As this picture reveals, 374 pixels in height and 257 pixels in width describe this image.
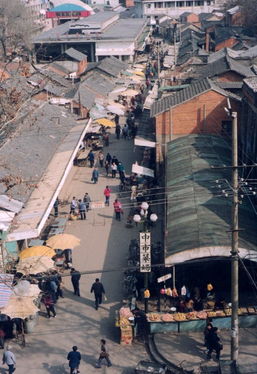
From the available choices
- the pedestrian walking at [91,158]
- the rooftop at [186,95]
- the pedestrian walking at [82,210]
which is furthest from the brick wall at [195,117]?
the pedestrian walking at [82,210]

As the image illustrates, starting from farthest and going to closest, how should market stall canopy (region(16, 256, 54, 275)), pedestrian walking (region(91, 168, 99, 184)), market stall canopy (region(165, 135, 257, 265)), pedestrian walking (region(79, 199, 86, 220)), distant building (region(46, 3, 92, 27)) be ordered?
distant building (region(46, 3, 92, 27))
pedestrian walking (region(91, 168, 99, 184))
pedestrian walking (region(79, 199, 86, 220))
market stall canopy (region(16, 256, 54, 275))
market stall canopy (region(165, 135, 257, 265))

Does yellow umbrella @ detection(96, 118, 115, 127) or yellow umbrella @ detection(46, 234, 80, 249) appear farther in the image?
yellow umbrella @ detection(96, 118, 115, 127)

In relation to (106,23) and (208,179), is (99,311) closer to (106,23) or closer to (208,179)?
(208,179)

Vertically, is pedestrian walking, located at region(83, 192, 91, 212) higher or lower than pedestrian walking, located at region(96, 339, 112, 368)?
higher

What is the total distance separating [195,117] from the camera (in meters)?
29.5

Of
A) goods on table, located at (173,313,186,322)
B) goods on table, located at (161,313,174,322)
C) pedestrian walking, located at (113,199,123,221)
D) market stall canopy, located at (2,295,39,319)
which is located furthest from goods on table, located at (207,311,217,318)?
pedestrian walking, located at (113,199,123,221)

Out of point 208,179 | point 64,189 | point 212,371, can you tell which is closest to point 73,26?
point 64,189

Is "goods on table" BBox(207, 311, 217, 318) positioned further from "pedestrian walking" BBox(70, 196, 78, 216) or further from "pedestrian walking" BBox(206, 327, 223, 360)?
"pedestrian walking" BBox(70, 196, 78, 216)

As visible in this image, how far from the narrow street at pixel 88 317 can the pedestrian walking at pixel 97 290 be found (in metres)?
0.27

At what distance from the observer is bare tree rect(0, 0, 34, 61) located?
6736cm

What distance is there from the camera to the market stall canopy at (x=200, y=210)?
1750 centimetres

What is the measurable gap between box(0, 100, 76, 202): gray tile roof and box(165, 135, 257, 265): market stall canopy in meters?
5.58

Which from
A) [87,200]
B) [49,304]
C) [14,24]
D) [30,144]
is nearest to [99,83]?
[30,144]

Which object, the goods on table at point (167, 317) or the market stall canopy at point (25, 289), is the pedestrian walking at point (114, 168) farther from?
the goods on table at point (167, 317)
